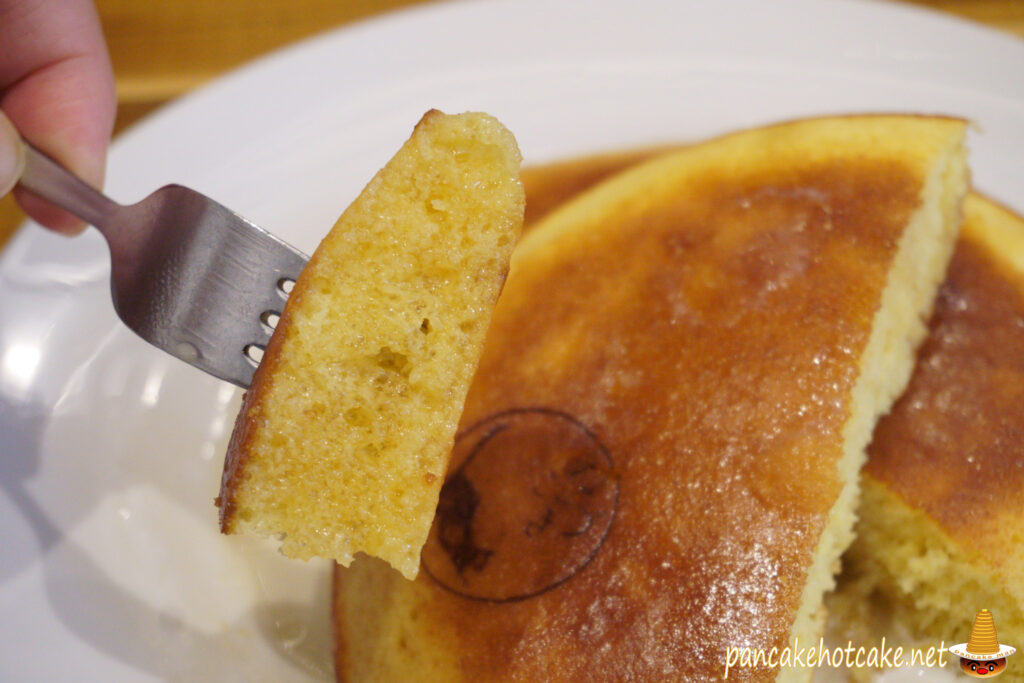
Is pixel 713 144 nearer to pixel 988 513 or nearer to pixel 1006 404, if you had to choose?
pixel 1006 404

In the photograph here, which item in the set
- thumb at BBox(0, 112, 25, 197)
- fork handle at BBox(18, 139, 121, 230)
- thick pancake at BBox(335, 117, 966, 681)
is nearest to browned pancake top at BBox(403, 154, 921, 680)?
thick pancake at BBox(335, 117, 966, 681)

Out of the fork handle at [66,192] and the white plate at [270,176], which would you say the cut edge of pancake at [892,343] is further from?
the fork handle at [66,192]

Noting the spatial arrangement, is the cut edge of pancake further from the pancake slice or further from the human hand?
the human hand

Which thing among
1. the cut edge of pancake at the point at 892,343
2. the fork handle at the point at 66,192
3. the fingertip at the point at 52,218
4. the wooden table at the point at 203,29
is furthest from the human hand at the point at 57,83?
the cut edge of pancake at the point at 892,343

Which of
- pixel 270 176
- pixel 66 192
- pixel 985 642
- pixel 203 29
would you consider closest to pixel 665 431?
pixel 985 642

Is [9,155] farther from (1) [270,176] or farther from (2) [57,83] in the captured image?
(1) [270,176]

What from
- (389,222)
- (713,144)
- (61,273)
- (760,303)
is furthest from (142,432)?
(713,144)
